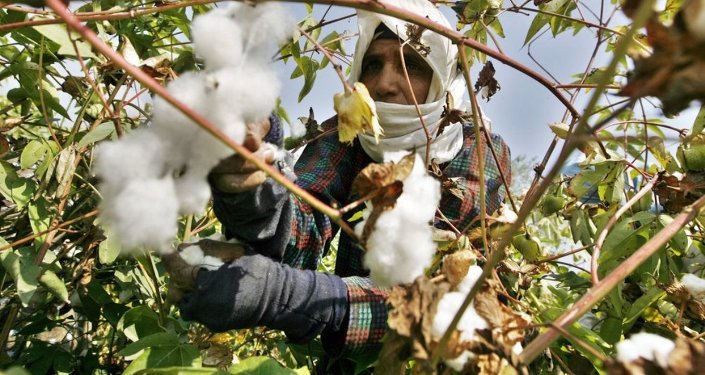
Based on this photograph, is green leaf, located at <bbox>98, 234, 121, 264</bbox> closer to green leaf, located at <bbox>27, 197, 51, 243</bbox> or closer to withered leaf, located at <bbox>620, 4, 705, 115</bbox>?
green leaf, located at <bbox>27, 197, 51, 243</bbox>

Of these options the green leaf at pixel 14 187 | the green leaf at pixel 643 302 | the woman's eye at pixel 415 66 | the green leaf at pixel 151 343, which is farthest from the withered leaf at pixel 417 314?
the woman's eye at pixel 415 66

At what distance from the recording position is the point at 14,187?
3.33 feet

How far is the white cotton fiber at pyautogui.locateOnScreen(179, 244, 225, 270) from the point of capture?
79 centimetres

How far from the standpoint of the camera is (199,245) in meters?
0.81

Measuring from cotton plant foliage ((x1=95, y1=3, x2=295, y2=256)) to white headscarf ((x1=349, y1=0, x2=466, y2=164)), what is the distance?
85 cm

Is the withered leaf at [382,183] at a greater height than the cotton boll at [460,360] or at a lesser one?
greater

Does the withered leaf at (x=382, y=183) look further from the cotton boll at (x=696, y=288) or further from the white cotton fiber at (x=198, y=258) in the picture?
the cotton boll at (x=696, y=288)

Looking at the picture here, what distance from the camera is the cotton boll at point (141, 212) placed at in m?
0.39

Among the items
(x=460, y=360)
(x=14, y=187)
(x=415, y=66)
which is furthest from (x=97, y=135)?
(x=415, y=66)

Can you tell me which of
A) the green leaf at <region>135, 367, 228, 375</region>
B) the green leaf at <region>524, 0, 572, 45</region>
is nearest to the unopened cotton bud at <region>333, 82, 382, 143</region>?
the green leaf at <region>135, 367, 228, 375</region>

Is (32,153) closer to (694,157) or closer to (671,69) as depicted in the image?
(671,69)

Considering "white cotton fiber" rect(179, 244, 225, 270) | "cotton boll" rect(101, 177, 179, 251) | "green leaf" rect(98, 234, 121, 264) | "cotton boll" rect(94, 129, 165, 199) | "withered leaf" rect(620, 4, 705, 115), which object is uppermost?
"withered leaf" rect(620, 4, 705, 115)

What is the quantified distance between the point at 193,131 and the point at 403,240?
0.21 meters

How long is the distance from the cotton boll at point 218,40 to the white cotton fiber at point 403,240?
0.19 metres
